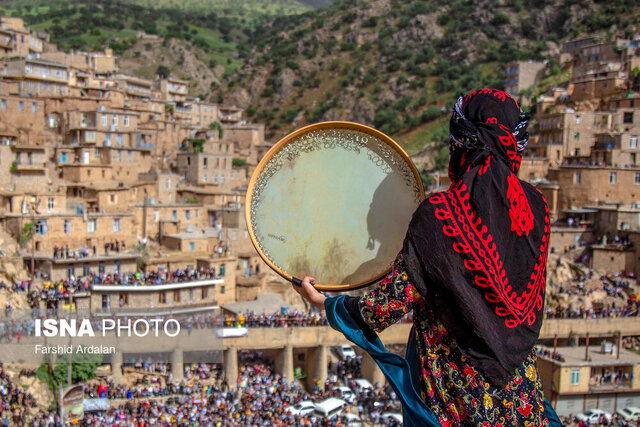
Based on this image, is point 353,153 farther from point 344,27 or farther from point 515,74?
point 344,27

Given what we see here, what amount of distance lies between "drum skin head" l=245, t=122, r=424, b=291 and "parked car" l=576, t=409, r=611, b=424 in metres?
22.9

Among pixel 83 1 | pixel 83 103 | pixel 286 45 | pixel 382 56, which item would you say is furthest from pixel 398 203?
pixel 83 1

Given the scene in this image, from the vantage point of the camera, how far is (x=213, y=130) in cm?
5238

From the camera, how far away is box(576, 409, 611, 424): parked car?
968 inches

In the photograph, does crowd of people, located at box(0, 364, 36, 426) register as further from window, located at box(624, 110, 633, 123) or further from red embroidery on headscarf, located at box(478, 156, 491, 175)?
window, located at box(624, 110, 633, 123)

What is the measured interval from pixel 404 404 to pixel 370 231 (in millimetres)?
1147

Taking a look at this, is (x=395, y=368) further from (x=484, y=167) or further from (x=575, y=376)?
(x=575, y=376)

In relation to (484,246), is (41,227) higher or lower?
lower

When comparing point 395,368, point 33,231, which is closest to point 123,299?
point 33,231

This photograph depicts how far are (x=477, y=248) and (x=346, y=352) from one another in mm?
28405

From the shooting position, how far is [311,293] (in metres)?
4.02

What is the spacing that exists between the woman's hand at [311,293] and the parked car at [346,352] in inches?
1077

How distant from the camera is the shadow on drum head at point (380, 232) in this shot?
14.1ft

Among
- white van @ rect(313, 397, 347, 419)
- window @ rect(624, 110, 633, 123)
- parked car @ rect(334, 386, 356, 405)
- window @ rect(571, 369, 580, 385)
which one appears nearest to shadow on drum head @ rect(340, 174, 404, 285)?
white van @ rect(313, 397, 347, 419)
